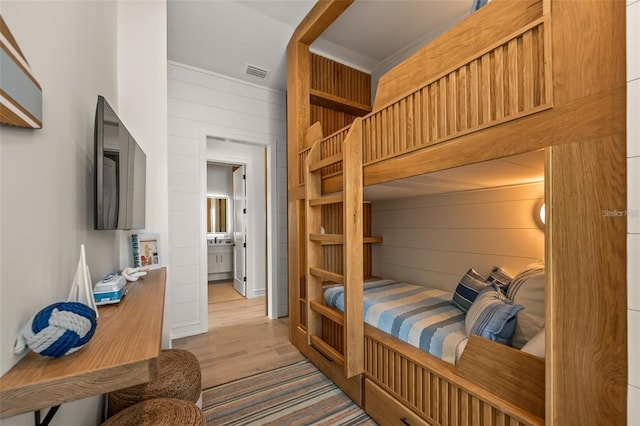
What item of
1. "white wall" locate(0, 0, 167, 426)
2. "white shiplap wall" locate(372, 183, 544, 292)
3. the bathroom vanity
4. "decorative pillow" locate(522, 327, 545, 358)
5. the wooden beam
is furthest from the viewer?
the bathroom vanity

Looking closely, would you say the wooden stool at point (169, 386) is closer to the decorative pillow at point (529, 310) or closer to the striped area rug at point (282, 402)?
the striped area rug at point (282, 402)

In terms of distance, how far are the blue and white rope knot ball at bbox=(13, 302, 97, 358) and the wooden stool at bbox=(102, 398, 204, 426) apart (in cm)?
61

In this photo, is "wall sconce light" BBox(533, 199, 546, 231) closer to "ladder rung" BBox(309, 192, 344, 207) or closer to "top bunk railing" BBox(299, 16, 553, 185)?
"top bunk railing" BBox(299, 16, 553, 185)

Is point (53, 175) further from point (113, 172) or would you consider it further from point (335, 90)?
point (335, 90)

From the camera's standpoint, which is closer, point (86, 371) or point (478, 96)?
point (86, 371)

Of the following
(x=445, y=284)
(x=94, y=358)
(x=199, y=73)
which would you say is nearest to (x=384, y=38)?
(x=199, y=73)

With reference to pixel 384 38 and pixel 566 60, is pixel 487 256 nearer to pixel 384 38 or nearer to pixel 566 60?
pixel 566 60

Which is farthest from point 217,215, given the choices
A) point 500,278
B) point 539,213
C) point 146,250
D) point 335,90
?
point 539,213

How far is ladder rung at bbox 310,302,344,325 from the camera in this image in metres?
1.85

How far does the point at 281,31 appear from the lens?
8.63 ft

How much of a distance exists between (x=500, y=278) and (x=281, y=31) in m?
2.90

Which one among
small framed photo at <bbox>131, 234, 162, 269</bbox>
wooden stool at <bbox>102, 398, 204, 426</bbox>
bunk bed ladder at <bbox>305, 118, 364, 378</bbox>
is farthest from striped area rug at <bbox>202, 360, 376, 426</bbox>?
small framed photo at <bbox>131, 234, 162, 269</bbox>

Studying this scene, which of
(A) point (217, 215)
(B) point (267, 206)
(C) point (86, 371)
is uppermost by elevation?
(B) point (267, 206)

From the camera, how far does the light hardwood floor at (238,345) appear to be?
229cm
